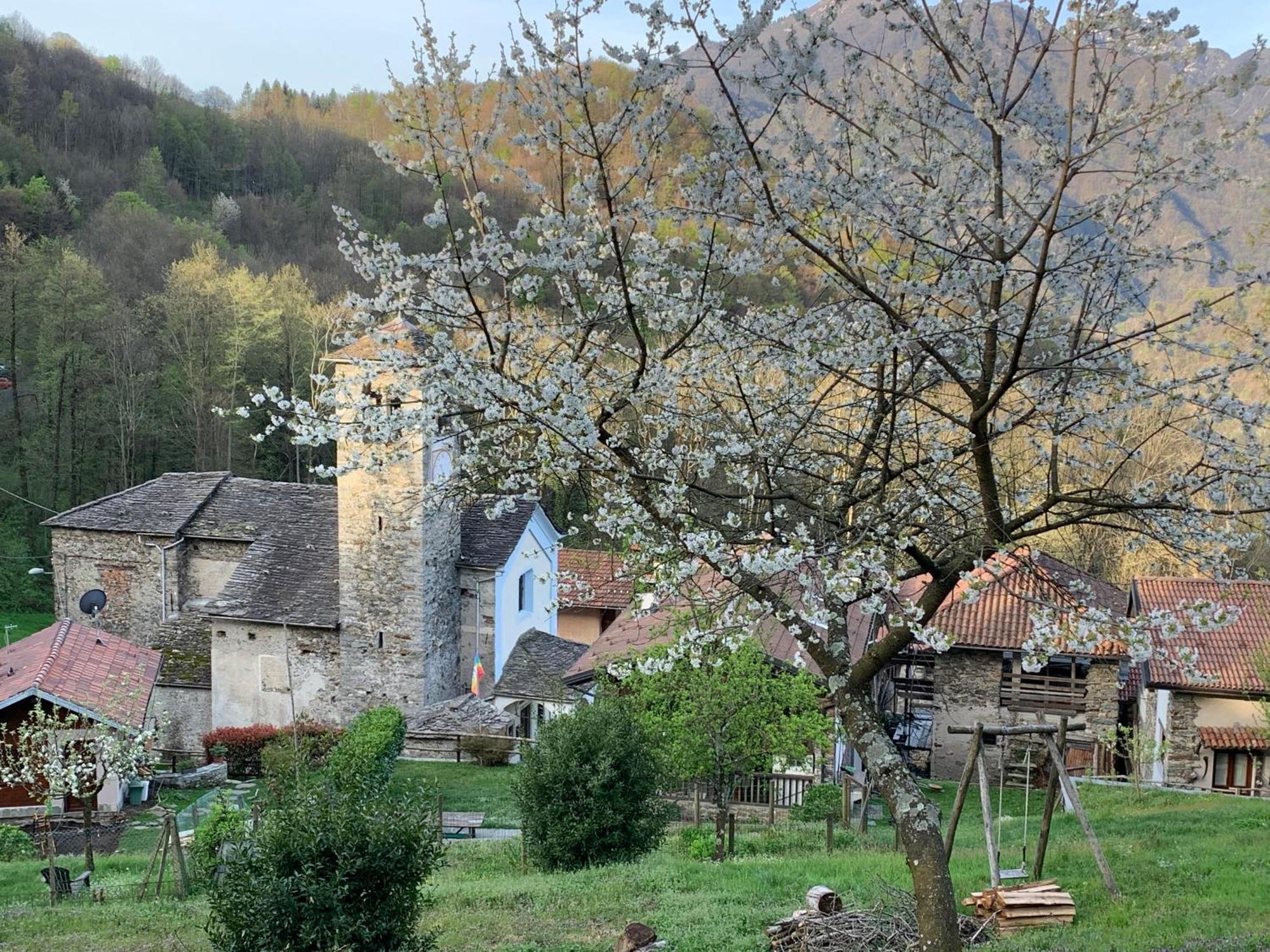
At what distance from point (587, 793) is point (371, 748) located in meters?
7.44

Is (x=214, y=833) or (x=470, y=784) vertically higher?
(x=214, y=833)

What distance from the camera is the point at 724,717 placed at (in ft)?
47.8

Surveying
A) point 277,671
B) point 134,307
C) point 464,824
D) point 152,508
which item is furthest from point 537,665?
point 134,307

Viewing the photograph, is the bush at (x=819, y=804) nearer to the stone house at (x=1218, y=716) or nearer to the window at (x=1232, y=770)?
the stone house at (x=1218, y=716)

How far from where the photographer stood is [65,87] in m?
66.9

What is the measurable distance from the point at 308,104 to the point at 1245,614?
84.1 metres

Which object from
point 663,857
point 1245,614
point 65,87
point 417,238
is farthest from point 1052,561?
point 65,87

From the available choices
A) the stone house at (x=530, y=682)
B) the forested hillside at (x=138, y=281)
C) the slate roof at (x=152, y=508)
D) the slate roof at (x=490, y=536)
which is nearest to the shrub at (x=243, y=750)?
the stone house at (x=530, y=682)

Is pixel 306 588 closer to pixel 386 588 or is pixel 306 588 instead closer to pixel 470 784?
pixel 386 588

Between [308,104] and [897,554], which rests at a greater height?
[308,104]

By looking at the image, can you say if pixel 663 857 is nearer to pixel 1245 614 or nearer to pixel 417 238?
pixel 1245 614

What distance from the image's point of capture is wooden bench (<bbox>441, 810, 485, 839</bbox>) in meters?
16.2

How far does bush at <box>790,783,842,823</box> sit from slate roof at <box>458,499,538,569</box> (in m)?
10.4

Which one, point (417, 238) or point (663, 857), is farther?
point (417, 238)
